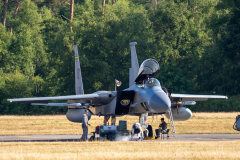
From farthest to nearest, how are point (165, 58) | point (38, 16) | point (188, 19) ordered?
point (38, 16) < point (188, 19) < point (165, 58)

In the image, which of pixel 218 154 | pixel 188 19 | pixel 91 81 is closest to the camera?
pixel 218 154

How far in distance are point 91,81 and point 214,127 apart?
2596cm

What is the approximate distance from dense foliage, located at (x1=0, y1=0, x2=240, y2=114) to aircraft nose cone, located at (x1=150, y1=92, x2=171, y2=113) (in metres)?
29.6

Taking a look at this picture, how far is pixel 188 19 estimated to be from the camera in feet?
194

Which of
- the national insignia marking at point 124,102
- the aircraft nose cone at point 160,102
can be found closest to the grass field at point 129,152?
the aircraft nose cone at point 160,102

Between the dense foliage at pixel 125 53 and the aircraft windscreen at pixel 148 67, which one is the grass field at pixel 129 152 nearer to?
Result: the aircraft windscreen at pixel 148 67

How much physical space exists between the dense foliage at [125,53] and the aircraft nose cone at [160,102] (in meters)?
29.6

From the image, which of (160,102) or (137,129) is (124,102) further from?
(160,102)

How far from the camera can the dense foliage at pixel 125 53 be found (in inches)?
1966

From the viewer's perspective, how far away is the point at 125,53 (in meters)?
53.8

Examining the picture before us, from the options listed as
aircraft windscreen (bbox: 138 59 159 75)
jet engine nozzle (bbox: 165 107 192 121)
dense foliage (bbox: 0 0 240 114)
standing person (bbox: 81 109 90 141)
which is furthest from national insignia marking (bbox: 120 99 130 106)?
dense foliage (bbox: 0 0 240 114)

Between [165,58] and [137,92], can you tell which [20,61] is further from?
[137,92]

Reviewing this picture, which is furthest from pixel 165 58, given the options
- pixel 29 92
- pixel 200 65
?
pixel 29 92

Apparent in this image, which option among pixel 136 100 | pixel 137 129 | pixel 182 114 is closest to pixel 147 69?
pixel 136 100
